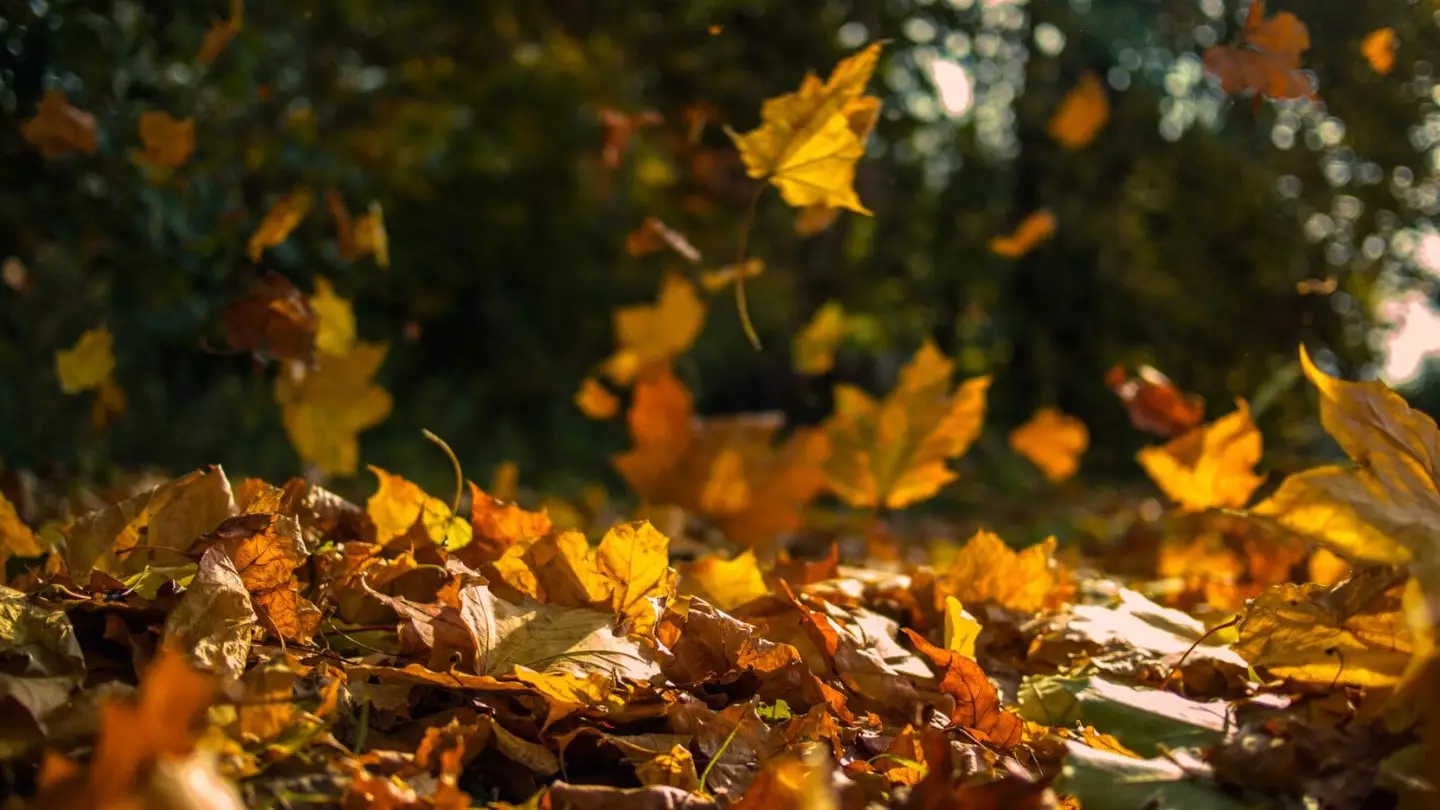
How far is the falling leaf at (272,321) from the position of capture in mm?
1487

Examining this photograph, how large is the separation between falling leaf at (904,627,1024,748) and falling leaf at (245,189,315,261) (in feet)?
3.68

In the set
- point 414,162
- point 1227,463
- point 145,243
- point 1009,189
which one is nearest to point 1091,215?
point 1009,189

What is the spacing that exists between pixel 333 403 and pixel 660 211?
1692mm

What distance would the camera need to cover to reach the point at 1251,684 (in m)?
0.92

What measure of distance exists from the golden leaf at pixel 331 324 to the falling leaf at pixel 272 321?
147 millimetres

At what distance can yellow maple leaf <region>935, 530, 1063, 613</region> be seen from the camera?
3.81 feet

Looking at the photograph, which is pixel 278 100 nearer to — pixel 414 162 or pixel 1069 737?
pixel 414 162

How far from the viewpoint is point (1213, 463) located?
1.53m

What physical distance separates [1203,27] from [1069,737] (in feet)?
6.15

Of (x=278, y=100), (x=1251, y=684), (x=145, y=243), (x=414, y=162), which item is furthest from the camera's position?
(x=414, y=162)

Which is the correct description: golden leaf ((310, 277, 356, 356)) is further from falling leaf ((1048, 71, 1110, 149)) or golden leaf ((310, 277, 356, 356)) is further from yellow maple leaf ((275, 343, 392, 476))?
falling leaf ((1048, 71, 1110, 149))

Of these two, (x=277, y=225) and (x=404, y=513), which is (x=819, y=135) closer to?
(x=404, y=513)

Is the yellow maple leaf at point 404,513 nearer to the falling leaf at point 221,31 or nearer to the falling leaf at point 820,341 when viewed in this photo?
the falling leaf at point 221,31

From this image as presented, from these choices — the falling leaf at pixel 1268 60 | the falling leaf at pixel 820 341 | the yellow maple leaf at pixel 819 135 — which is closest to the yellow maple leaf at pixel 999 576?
the yellow maple leaf at pixel 819 135
